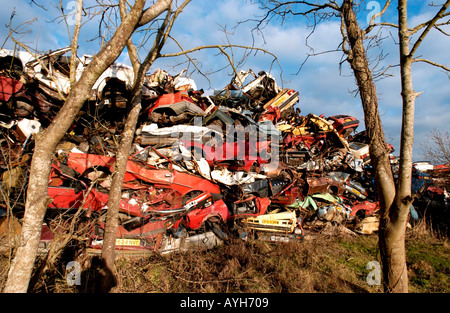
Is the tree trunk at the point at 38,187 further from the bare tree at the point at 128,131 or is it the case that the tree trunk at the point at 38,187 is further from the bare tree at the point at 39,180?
the bare tree at the point at 128,131

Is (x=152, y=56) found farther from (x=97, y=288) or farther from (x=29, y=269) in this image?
(x=97, y=288)

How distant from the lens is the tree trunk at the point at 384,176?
9.49ft

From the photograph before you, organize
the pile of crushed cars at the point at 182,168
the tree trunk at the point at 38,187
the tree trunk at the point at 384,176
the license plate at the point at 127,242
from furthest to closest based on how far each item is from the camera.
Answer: the pile of crushed cars at the point at 182,168 → the license plate at the point at 127,242 → the tree trunk at the point at 384,176 → the tree trunk at the point at 38,187

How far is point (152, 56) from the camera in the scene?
3414 mm

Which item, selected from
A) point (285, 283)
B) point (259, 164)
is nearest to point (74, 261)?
point (285, 283)

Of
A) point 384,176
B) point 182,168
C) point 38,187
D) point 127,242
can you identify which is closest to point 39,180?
point 38,187

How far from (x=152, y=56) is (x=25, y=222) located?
2.54m

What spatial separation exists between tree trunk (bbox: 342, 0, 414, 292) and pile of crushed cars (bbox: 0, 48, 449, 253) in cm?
229

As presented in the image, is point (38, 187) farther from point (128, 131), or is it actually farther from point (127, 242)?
point (127, 242)

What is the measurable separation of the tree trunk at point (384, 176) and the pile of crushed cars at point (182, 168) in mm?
2288

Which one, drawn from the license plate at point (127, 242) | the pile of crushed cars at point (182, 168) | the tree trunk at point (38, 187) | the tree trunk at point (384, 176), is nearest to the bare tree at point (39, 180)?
the tree trunk at point (38, 187)

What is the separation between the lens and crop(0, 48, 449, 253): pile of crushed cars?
4.48 meters

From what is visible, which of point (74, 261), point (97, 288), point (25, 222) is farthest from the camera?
point (74, 261)

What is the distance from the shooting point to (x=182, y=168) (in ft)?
18.0
